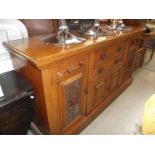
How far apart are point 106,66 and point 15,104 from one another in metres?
0.92

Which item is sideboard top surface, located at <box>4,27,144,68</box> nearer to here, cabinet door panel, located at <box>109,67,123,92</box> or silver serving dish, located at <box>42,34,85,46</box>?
silver serving dish, located at <box>42,34,85,46</box>

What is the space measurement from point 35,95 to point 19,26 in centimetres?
57

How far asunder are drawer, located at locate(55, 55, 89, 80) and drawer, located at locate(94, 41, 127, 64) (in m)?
0.15

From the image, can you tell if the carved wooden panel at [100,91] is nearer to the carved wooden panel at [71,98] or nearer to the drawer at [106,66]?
the drawer at [106,66]

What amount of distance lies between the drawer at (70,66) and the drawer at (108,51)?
0.15m

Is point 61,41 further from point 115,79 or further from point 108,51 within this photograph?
point 115,79

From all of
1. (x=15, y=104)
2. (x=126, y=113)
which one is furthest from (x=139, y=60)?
(x=15, y=104)

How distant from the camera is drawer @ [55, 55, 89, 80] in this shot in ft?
3.23

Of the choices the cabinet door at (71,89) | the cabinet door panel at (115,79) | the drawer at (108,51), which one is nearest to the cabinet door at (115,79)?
the cabinet door panel at (115,79)

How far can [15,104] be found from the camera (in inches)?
36.8

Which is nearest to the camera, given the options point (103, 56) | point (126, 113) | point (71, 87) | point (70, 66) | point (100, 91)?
point (70, 66)

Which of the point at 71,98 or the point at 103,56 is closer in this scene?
the point at 71,98

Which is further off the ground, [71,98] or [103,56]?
[103,56]

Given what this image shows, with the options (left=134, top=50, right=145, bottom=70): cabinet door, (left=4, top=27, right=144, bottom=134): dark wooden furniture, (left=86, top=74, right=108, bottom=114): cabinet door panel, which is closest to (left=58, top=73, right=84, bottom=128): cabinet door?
(left=4, top=27, right=144, bottom=134): dark wooden furniture
